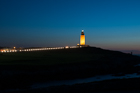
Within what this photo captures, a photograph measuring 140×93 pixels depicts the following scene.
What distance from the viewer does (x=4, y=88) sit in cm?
2041

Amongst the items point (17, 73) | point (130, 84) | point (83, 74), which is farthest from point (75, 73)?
point (130, 84)

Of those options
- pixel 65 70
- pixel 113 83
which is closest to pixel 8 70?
pixel 65 70

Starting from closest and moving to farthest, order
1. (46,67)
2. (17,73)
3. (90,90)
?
(90,90), (17,73), (46,67)

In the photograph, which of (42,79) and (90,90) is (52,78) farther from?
(90,90)

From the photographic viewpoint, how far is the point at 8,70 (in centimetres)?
2558

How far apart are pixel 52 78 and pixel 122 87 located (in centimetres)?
1044

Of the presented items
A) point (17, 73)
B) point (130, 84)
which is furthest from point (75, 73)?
point (130, 84)

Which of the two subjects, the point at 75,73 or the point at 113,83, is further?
the point at 75,73

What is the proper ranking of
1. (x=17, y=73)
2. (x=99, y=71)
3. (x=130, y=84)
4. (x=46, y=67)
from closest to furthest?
(x=130, y=84), (x=17, y=73), (x=46, y=67), (x=99, y=71)

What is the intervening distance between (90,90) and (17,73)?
1111 centimetres

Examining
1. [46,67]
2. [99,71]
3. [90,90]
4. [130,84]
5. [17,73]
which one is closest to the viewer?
[90,90]

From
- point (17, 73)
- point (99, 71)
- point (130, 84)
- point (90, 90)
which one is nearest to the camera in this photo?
point (90, 90)

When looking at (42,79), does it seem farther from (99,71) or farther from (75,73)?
(99,71)

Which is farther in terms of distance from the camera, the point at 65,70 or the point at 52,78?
the point at 65,70
